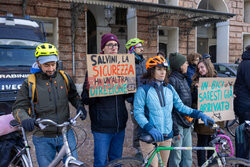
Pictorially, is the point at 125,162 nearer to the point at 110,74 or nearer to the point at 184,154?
the point at 110,74

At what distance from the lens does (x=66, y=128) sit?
2271mm

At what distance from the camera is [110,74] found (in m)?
2.72

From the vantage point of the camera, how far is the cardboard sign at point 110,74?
8.43ft

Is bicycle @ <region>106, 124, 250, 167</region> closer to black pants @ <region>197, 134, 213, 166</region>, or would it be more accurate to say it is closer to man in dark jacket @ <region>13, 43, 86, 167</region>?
man in dark jacket @ <region>13, 43, 86, 167</region>

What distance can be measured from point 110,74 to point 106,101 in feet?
1.03

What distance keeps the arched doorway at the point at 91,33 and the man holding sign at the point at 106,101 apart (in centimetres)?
1083

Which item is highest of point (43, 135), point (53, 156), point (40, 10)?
point (40, 10)

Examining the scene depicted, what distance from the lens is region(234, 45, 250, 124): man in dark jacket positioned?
125 inches

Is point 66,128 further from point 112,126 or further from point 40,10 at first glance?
point 40,10

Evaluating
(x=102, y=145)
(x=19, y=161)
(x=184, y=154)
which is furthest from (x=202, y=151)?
(x=19, y=161)

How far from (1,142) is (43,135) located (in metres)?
0.62

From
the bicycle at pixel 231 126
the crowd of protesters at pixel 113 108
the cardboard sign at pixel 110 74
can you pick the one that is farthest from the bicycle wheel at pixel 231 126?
the cardboard sign at pixel 110 74

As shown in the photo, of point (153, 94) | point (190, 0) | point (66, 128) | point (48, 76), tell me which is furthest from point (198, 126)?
point (190, 0)

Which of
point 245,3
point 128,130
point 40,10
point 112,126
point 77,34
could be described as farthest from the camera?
point 245,3
